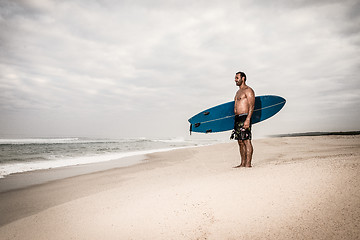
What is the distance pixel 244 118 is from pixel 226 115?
209cm

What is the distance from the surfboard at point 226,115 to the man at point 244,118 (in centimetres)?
176

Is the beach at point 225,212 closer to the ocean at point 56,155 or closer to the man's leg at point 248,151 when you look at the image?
the man's leg at point 248,151

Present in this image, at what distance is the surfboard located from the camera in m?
5.61

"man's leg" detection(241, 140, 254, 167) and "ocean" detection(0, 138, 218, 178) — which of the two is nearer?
"man's leg" detection(241, 140, 254, 167)

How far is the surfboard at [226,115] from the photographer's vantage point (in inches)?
221

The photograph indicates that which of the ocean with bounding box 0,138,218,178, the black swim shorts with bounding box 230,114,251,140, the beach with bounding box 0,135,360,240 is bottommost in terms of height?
the ocean with bounding box 0,138,218,178

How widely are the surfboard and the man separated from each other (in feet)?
5.76

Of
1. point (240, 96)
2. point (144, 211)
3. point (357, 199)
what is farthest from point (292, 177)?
point (240, 96)

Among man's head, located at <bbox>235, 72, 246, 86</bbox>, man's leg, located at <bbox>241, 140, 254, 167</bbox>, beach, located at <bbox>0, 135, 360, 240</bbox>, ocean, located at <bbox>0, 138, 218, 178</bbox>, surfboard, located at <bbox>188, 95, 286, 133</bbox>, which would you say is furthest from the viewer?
ocean, located at <bbox>0, 138, 218, 178</bbox>

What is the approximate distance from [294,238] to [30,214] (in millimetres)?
3530

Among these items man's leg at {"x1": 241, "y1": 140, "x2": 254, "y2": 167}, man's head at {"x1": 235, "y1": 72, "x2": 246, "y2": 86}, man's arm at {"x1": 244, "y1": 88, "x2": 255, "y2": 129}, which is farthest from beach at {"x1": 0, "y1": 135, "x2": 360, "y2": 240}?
man's head at {"x1": 235, "y1": 72, "x2": 246, "y2": 86}

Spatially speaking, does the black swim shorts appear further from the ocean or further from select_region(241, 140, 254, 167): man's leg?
the ocean

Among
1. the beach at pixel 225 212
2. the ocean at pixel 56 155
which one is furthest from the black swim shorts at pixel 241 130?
the ocean at pixel 56 155

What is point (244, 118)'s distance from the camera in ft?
12.7
